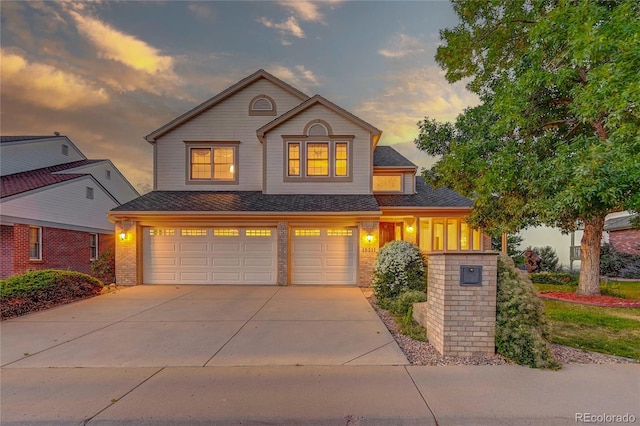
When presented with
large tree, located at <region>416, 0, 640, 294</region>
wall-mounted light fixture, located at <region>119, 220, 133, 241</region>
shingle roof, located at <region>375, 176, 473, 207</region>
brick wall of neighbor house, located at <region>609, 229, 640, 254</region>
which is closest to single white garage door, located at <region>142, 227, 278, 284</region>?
wall-mounted light fixture, located at <region>119, 220, 133, 241</region>

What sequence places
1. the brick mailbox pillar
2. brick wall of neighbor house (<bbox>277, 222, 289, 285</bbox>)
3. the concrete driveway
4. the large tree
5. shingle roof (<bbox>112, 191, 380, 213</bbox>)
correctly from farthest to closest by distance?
brick wall of neighbor house (<bbox>277, 222, 289, 285</bbox>)
shingle roof (<bbox>112, 191, 380, 213</bbox>)
the large tree
the concrete driveway
the brick mailbox pillar

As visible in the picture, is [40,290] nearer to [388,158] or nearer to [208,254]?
[208,254]

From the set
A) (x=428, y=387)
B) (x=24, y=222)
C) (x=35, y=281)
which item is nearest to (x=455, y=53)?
(x=428, y=387)

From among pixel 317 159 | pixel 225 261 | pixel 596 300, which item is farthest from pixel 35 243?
pixel 596 300

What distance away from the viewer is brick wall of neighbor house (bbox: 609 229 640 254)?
17172 millimetres

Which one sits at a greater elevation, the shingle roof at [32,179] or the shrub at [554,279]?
the shingle roof at [32,179]

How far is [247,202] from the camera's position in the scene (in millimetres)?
11781

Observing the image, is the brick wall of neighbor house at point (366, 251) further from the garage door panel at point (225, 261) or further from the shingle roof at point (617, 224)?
the shingle roof at point (617, 224)

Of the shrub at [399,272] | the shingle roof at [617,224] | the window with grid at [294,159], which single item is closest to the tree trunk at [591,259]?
the shrub at [399,272]

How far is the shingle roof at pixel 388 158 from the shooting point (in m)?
13.8

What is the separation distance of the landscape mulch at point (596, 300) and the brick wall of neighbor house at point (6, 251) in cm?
1964

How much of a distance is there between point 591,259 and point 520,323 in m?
8.55

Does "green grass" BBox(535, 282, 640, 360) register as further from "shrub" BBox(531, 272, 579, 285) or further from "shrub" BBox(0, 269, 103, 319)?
"shrub" BBox(0, 269, 103, 319)

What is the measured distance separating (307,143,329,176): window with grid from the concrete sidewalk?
9291 mm
